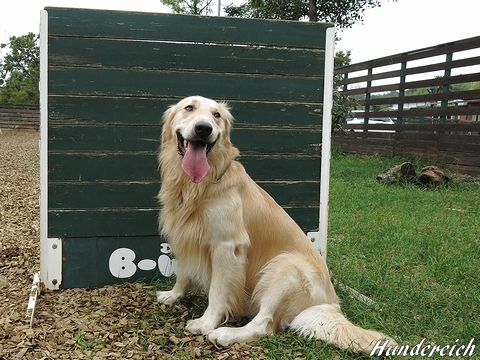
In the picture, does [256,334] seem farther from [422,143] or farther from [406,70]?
[406,70]

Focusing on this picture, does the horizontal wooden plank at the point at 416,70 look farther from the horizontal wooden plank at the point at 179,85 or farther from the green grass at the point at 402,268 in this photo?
the horizontal wooden plank at the point at 179,85

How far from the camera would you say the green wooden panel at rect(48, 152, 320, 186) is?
302 centimetres

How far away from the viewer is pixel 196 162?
251 cm

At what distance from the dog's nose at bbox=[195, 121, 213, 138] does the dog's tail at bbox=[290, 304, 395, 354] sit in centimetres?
110

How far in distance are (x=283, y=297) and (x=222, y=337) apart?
1.27 ft

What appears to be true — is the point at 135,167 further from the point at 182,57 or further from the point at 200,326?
the point at 200,326

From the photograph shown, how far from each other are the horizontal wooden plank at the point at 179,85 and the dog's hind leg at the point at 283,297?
126cm

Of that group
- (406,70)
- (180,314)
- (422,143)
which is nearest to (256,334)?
(180,314)

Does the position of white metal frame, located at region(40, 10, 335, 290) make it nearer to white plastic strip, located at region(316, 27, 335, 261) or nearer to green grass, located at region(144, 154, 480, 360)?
white plastic strip, located at region(316, 27, 335, 261)

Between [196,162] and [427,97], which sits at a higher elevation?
[427,97]

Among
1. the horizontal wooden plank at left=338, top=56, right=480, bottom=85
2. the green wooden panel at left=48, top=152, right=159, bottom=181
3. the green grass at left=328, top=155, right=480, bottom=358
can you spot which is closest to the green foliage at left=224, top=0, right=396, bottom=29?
the horizontal wooden plank at left=338, top=56, right=480, bottom=85

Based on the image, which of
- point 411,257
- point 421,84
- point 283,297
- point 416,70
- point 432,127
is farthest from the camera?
point 416,70

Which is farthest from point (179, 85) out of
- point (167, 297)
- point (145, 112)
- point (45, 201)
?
point (167, 297)

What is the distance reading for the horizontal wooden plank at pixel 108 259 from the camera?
3.12 metres
